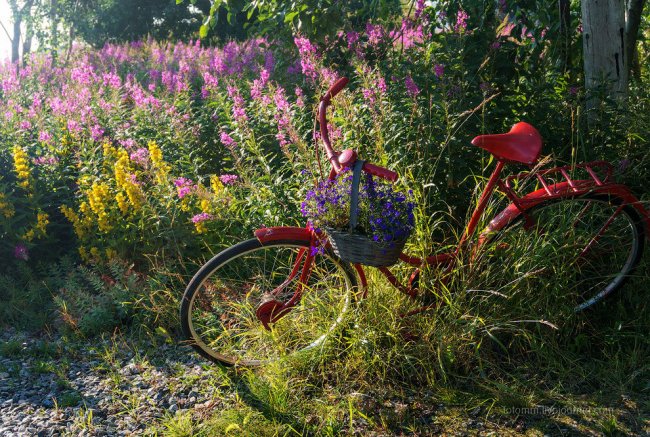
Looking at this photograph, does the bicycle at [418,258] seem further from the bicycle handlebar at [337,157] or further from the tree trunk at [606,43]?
the tree trunk at [606,43]

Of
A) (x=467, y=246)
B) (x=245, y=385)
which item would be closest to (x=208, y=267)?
(x=245, y=385)

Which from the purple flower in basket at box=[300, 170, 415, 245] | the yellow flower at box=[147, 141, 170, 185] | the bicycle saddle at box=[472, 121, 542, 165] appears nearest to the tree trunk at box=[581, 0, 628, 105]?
the bicycle saddle at box=[472, 121, 542, 165]

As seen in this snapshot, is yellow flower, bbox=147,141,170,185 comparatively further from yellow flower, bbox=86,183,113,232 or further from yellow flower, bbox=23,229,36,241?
yellow flower, bbox=23,229,36,241

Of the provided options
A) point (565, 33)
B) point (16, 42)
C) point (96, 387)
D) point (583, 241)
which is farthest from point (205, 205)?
point (16, 42)

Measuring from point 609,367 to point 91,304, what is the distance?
10.2 feet

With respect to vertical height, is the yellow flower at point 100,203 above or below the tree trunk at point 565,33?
below

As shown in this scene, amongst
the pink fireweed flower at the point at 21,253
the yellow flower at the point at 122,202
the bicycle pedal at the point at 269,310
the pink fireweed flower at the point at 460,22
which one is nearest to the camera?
the bicycle pedal at the point at 269,310

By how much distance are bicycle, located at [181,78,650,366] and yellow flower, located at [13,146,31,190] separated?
Answer: 2002mm

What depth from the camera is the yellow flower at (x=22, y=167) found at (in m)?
4.91

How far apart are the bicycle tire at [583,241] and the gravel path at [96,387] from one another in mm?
1769

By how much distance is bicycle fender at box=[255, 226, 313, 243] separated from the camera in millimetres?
3182

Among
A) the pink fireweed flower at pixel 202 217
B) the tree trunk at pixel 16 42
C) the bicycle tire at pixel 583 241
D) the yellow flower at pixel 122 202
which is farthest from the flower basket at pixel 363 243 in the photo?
the tree trunk at pixel 16 42

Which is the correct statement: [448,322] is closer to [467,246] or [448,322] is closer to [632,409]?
[467,246]

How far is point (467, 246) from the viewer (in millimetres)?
3367
